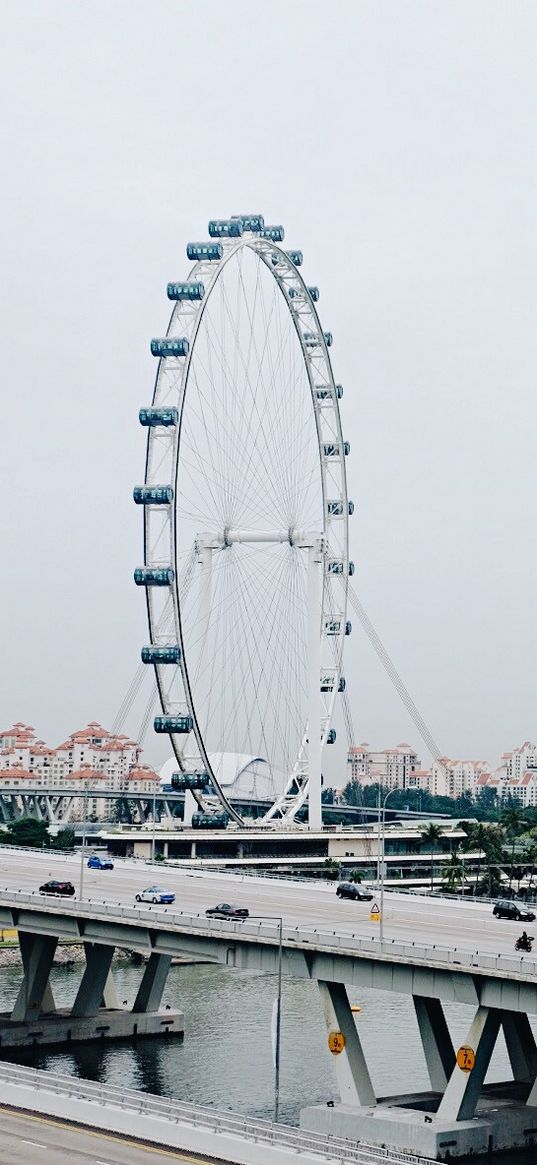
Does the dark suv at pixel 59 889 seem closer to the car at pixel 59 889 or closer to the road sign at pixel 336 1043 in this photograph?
the car at pixel 59 889

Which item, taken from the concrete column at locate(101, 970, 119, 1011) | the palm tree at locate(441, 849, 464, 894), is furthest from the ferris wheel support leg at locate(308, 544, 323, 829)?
the concrete column at locate(101, 970, 119, 1011)

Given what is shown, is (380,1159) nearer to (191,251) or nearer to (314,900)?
(314,900)

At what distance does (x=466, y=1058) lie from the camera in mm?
51750

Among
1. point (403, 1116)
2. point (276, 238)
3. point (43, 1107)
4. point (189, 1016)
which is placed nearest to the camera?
point (43, 1107)

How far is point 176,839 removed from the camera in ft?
462

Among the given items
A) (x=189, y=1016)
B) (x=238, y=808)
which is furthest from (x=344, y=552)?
(x=189, y=1016)

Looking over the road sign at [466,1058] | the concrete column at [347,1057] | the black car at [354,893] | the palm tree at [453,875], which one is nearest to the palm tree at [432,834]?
the palm tree at [453,875]

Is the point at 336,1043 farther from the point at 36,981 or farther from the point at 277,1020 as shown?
the point at 36,981

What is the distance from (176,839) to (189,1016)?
59134 millimetres

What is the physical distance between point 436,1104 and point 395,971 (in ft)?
16.4

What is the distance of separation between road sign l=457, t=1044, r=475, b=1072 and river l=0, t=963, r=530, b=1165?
9.70ft

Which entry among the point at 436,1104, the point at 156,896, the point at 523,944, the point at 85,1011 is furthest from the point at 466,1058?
the point at 85,1011

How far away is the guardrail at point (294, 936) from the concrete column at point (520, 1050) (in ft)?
23.2

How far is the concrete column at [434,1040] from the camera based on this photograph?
5716 cm
